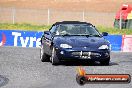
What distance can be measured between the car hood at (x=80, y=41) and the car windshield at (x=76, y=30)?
21.6 inches

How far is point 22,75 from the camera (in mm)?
12516

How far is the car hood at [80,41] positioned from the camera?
1491 cm

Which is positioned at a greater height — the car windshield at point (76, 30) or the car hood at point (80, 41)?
the car windshield at point (76, 30)

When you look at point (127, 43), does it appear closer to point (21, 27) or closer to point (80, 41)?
point (80, 41)

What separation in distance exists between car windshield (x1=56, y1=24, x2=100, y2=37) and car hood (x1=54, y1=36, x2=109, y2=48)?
21.6 inches

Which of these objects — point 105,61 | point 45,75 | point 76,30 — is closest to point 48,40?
point 76,30

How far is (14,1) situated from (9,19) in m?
19.4

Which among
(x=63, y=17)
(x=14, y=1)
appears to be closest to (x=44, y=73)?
(x=63, y=17)

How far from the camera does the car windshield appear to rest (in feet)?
52.7

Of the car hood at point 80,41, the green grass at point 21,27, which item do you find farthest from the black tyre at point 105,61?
the green grass at point 21,27

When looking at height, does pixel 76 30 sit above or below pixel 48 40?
above

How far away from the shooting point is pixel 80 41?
49.5 feet

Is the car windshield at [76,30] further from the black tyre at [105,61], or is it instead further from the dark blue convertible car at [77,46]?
the black tyre at [105,61]

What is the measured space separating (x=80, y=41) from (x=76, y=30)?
1243 millimetres
